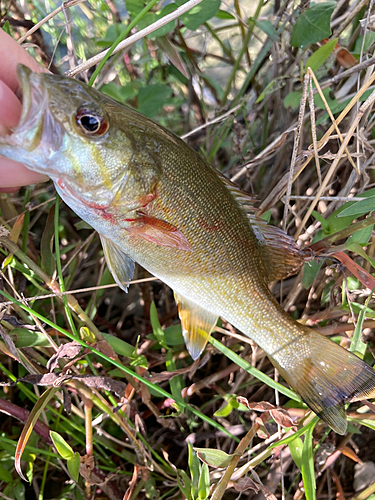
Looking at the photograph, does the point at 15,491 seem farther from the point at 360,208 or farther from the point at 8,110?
the point at 360,208

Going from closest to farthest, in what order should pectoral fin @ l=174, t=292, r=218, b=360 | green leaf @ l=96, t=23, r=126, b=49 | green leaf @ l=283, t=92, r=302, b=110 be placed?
pectoral fin @ l=174, t=292, r=218, b=360 → green leaf @ l=283, t=92, r=302, b=110 → green leaf @ l=96, t=23, r=126, b=49

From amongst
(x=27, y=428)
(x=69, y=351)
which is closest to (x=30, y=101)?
(x=69, y=351)

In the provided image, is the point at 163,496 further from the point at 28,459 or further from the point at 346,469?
the point at 346,469

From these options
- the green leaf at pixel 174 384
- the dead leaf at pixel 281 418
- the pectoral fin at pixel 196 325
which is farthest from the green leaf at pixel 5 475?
the dead leaf at pixel 281 418

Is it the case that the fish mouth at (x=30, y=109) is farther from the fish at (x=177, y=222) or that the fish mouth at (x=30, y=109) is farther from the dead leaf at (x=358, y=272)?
the dead leaf at (x=358, y=272)

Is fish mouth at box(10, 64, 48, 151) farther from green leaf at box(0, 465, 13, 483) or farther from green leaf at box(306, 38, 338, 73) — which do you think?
green leaf at box(0, 465, 13, 483)

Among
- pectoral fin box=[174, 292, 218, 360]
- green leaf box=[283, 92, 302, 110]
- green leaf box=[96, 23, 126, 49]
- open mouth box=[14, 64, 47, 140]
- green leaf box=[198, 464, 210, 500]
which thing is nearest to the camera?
open mouth box=[14, 64, 47, 140]

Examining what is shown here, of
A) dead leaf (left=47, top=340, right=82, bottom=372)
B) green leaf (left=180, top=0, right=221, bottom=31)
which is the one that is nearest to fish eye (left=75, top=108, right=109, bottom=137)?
dead leaf (left=47, top=340, right=82, bottom=372)
